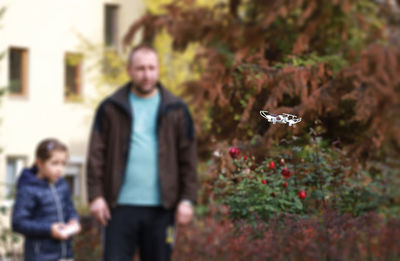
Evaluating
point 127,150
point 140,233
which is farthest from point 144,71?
point 140,233

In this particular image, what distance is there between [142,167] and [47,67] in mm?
18670

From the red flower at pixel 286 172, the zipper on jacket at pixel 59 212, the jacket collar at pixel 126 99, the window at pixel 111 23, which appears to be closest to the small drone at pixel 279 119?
the red flower at pixel 286 172

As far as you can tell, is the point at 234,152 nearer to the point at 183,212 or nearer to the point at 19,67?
the point at 183,212

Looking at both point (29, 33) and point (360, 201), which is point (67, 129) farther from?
point (360, 201)

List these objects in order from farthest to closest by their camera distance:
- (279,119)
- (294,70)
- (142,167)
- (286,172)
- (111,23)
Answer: (111,23) → (142,167) → (294,70) → (286,172) → (279,119)

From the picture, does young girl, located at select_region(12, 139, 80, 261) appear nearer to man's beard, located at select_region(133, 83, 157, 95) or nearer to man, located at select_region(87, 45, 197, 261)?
man, located at select_region(87, 45, 197, 261)

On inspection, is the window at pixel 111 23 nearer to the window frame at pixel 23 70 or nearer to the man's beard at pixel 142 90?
the window frame at pixel 23 70

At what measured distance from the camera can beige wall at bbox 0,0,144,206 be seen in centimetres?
2267

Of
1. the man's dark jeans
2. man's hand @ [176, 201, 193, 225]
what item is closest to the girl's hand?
the man's dark jeans

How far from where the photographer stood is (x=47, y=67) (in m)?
23.6

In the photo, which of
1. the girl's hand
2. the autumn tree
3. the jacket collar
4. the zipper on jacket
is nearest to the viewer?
the autumn tree

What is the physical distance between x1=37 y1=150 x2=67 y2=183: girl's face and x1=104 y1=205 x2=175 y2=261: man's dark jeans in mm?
950

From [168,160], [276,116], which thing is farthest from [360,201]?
[168,160]

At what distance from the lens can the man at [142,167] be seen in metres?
5.43
